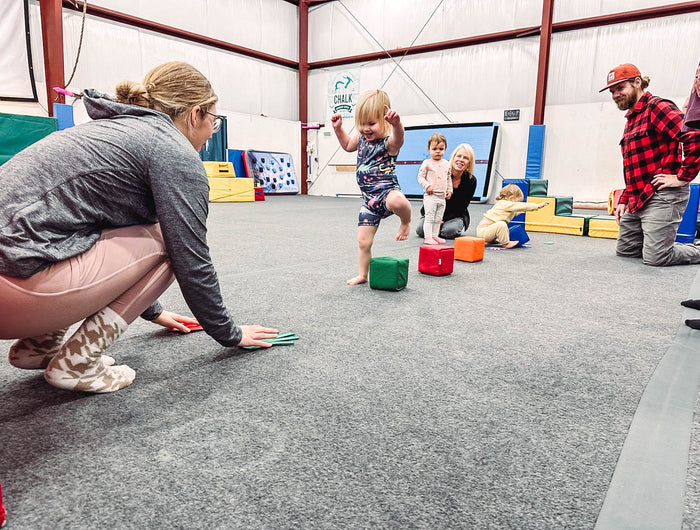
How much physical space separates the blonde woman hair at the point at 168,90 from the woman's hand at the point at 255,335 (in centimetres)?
64

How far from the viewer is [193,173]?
105 cm

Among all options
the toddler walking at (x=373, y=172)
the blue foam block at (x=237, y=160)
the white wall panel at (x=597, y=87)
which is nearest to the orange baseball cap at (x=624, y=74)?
the toddler walking at (x=373, y=172)

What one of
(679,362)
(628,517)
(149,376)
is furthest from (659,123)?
(149,376)

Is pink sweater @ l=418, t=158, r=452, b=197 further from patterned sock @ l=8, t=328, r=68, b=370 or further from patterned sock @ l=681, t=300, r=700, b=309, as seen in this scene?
patterned sock @ l=8, t=328, r=68, b=370

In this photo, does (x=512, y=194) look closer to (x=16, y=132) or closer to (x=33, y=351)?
(x=33, y=351)

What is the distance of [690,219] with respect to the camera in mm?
3557

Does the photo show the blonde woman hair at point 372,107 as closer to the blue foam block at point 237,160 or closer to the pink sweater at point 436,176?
the pink sweater at point 436,176

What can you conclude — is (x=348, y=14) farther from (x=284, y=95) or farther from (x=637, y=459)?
(x=637, y=459)

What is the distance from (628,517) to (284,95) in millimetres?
11715

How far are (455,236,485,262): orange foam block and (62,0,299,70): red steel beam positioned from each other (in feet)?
26.1

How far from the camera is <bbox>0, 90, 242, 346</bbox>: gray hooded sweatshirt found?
0.88 m

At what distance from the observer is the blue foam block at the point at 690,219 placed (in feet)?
11.6

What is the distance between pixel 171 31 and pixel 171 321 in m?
9.15

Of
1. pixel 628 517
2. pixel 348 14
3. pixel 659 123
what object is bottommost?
pixel 628 517
